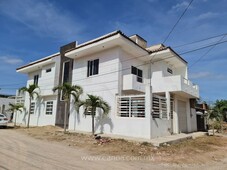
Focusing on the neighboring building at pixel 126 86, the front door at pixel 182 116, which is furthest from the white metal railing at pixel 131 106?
the front door at pixel 182 116

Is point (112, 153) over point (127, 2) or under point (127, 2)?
under

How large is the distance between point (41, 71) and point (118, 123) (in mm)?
13285

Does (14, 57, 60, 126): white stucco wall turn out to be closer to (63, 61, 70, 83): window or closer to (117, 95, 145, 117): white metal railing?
(63, 61, 70, 83): window

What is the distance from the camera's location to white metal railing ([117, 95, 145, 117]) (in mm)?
12094

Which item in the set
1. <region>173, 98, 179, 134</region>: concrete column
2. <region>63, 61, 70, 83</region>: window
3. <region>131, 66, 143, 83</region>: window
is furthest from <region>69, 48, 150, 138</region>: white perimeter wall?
<region>173, 98, 179, 134</region>: concrete column

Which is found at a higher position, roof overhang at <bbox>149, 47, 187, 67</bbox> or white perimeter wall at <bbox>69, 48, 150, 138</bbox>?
roof overhang at <bbox>149, 47, 187, 67</bbox>

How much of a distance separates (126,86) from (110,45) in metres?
3.44

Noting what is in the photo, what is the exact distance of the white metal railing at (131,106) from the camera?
1209cm

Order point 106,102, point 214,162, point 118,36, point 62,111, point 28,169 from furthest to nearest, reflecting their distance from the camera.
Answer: point 62,111 → point 106,102 → point 118,36 → point 214,162 → point 28,169

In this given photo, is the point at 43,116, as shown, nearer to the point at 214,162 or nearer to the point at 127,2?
the point at 127,2

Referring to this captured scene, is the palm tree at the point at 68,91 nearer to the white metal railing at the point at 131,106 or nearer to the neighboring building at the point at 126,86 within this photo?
the neighboring building at the point at 126,86

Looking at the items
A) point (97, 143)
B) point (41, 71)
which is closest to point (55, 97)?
point (41, 71)

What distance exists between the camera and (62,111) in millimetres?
17984

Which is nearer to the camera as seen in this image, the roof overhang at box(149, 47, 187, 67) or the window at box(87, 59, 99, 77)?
the roof overhang at box(149, 47, 187, 67)
